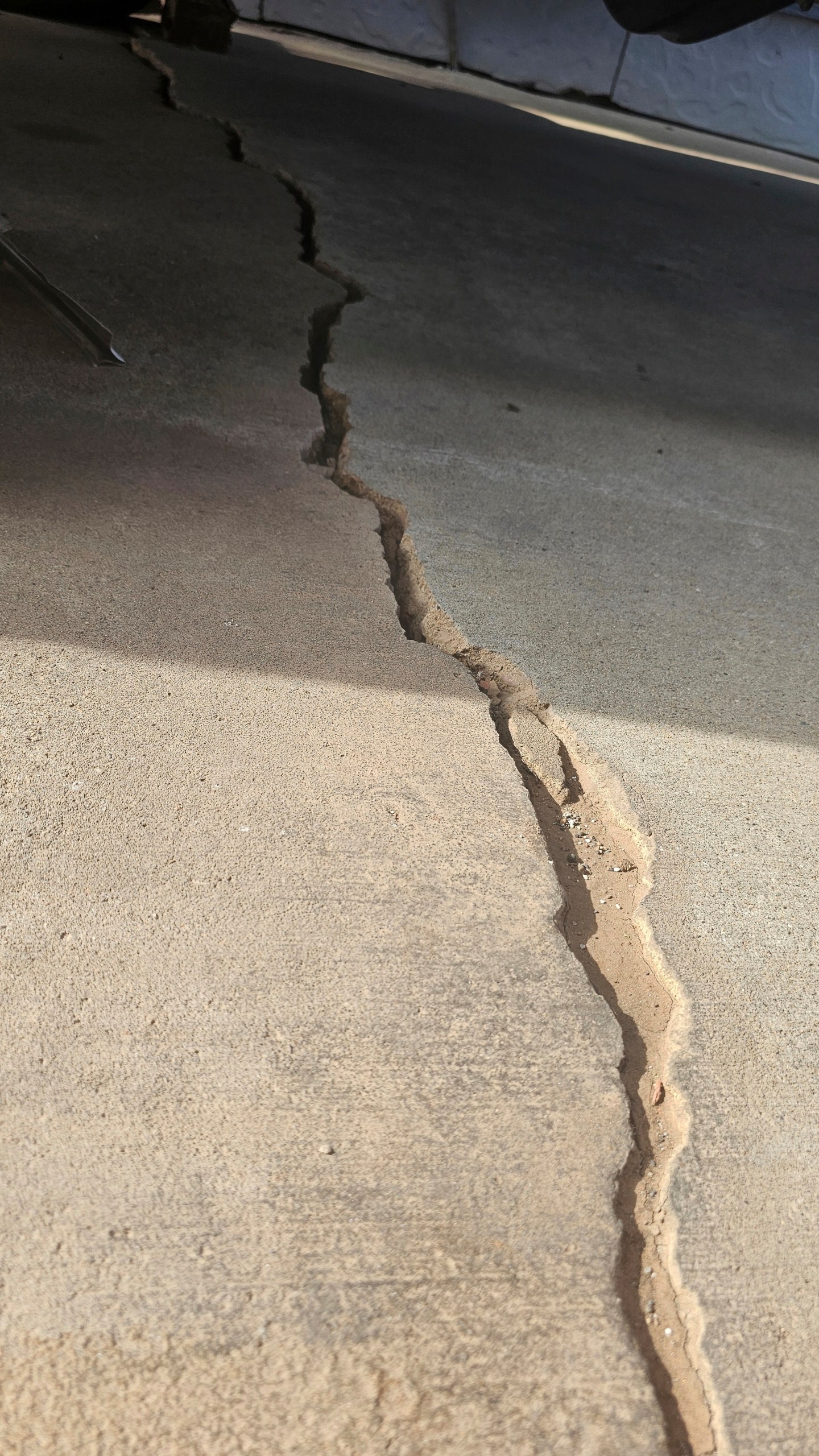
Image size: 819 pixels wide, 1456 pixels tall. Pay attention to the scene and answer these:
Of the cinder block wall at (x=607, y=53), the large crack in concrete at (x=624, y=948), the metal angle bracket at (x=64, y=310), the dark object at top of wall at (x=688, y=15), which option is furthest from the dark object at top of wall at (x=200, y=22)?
the large crack in concrete at (x=624, y=948)

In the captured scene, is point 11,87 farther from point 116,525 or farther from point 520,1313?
point 520,1313

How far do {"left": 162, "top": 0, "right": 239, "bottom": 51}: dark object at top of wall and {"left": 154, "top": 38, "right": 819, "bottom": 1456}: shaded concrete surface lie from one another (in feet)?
1.16

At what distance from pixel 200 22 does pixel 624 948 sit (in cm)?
747

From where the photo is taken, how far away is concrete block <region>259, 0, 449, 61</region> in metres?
9.05

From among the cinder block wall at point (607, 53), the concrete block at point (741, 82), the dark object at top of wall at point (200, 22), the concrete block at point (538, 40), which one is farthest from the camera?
the concrete block at point (741, 82)

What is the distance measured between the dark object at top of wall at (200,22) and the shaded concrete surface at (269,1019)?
551cm

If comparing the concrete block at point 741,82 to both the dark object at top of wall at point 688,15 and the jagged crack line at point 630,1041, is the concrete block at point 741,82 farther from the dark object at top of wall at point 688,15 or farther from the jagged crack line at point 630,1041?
the jagged crack line at point 630,1041

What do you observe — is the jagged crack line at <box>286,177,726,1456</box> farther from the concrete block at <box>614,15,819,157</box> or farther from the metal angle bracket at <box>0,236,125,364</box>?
the concrete block at <box>614,15,819,157</box>

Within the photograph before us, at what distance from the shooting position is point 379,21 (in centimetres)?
920

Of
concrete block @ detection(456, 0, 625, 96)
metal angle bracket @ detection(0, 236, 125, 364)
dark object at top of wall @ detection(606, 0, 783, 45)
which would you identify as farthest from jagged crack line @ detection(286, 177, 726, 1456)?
concrete block @ detection(456, 0, 625, 96)

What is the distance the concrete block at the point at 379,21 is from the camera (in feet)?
29.7

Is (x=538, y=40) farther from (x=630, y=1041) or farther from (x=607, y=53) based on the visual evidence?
(x=630, y=1041)

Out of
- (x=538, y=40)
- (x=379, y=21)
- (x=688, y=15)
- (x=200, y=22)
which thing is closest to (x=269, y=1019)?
(x=688, y=15)

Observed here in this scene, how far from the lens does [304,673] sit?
252 cm
